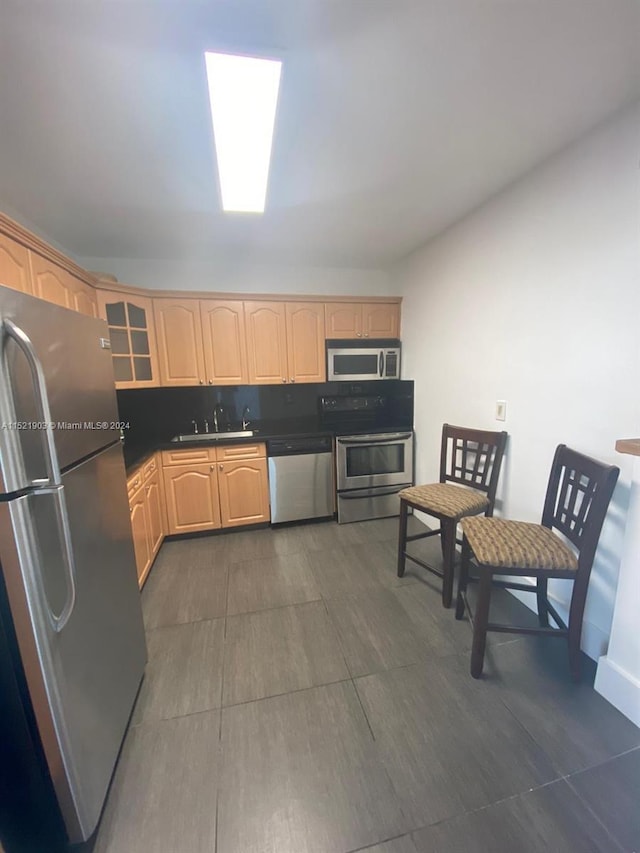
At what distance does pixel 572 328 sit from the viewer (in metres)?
1.60

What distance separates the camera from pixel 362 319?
3227 millimetres

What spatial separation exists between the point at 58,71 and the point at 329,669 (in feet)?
8.39

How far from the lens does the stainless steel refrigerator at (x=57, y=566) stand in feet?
2.51

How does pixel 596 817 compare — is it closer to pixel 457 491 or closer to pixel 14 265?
pixel 457 491

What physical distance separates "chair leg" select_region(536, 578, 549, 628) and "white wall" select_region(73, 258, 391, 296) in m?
2.92

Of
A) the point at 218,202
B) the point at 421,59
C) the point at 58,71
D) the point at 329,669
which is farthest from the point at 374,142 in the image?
the point at 329,669

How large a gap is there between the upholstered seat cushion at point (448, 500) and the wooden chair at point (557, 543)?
0.25 meters

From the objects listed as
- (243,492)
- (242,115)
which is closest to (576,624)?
(243,492)

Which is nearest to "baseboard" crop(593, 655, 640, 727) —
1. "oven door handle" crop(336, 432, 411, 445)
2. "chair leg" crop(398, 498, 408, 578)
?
"chair leg" crop(398, 498, 408, 578)

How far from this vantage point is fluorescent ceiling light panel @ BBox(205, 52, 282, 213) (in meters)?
1.09

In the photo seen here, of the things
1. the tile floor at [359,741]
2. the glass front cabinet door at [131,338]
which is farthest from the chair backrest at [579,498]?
the glass front cabinet door at [131,338]

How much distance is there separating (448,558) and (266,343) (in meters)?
2.28

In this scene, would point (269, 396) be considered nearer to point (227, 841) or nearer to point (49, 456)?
point (49, 456)

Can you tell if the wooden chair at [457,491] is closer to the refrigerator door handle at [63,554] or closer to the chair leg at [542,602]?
the chair leg at [542,602]
